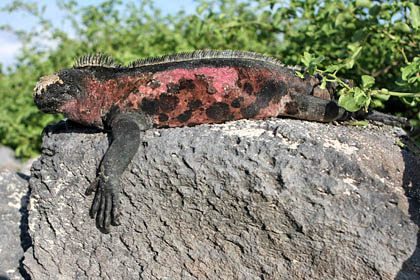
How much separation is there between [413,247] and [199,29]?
11.1 ft

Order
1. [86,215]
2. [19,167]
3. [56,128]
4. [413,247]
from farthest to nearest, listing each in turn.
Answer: [19,167], [56,128], [86,215], [413,247]

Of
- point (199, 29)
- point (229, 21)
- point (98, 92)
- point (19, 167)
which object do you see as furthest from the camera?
point (19, 167)

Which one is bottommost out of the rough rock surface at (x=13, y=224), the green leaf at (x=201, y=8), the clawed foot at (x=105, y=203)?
the rough rock surface at (x=13, y=224)

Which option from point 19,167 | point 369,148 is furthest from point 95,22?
point 369,148

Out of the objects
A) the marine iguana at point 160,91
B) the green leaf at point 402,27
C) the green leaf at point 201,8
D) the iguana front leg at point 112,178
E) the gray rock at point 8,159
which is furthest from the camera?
the gray rock at point 8,159

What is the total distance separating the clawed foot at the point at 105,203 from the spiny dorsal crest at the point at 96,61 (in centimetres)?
94

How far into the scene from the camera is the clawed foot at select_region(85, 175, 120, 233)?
2.59 metres

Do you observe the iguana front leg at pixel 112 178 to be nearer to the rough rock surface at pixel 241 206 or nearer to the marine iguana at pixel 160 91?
the rough rock surface at pixel 241 206

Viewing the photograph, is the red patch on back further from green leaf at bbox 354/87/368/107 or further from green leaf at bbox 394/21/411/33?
green leaf at bbox 394/21/411/33

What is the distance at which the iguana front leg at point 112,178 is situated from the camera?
2.59m

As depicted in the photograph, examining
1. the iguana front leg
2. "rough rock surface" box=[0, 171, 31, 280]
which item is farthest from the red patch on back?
"rough rock surface" box=[0, 171, 31, 280]

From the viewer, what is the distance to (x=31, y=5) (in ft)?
25.4

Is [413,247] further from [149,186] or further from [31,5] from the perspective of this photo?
[31,5]

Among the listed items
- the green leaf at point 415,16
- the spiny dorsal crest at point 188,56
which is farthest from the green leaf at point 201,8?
the green leaf at point 415,16
